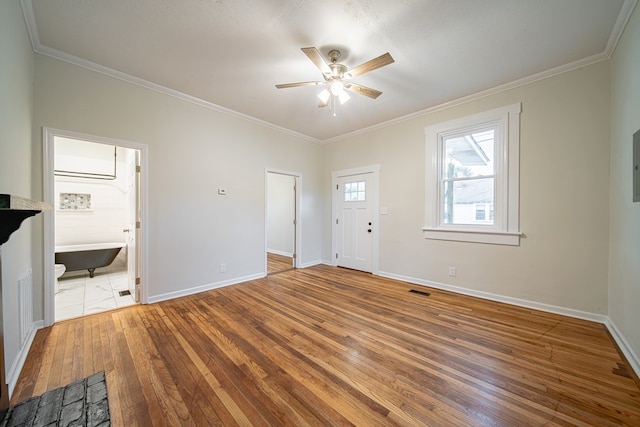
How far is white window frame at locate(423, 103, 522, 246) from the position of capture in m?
3.04

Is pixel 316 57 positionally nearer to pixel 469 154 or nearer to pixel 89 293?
pixel 469 154

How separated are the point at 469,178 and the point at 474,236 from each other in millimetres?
845

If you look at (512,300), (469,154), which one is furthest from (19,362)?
(469,154)

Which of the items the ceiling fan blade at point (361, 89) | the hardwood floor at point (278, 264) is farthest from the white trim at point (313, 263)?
the ceiling fan blade at point (361, 89)

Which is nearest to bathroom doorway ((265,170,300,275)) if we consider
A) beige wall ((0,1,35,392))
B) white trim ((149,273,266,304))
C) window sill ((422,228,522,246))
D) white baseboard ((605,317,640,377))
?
white trim ((149,273,266,304))

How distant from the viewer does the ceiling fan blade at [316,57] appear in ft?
6.55

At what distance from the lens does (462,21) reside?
2057 millimetres

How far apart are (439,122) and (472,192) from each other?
1.20 meters

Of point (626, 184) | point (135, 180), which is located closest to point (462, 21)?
point (626, 184)

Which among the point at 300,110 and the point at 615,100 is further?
the point at 300,110

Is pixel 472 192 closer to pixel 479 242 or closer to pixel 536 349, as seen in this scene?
pixel 479 242

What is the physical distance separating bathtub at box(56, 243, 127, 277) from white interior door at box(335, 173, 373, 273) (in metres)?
4.43

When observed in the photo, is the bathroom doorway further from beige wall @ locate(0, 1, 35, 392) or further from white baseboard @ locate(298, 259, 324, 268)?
beige wall @ locate(0, 1, 35, 392)

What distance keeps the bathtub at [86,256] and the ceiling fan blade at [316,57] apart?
4.99 m
